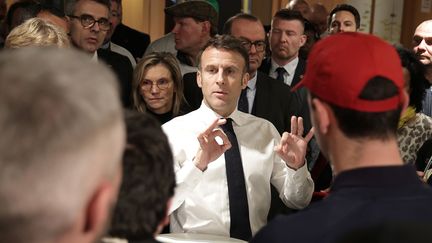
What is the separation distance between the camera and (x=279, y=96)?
10.7 feet

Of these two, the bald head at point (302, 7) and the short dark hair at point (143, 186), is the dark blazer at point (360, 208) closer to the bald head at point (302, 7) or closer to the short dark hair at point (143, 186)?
the short dark hair at point (143, 186)

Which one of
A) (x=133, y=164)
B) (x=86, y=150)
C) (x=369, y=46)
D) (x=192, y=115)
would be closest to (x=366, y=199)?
(x=369, y=46)

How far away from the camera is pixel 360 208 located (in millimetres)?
1221

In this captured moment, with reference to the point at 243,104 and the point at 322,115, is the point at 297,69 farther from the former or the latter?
the point at 322,115

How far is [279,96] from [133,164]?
2171 millimetres

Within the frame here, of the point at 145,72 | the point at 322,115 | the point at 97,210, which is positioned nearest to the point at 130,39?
the point at 145,72

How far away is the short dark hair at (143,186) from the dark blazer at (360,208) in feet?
0.75

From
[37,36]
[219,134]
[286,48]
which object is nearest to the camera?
[219,134]

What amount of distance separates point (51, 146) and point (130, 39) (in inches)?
156

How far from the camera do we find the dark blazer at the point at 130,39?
4.53 meters

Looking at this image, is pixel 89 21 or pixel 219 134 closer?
pixel 219 134

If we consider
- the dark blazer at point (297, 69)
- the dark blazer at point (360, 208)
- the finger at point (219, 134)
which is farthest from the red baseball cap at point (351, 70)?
the dark blazer at point (297, 69)

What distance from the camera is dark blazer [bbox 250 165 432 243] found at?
1195 mm

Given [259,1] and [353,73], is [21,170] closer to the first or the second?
[353,73]
